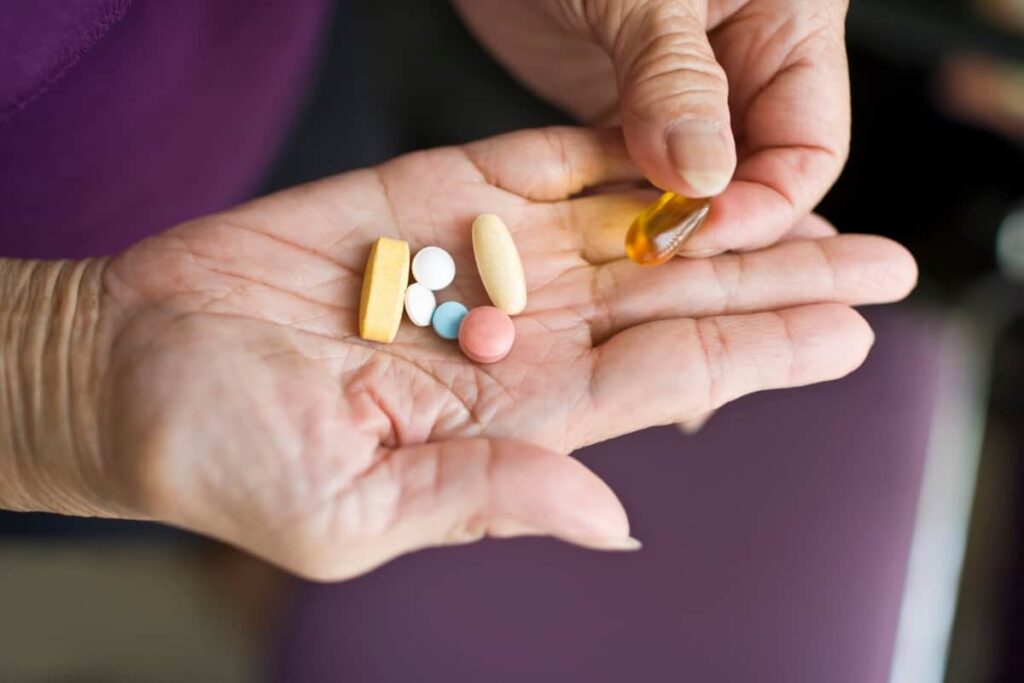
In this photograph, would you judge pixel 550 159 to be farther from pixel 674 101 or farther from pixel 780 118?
pixel 780 118

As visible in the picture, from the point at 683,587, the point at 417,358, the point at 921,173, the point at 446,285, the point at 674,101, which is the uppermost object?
the point at 921,173

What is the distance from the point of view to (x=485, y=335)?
109cm

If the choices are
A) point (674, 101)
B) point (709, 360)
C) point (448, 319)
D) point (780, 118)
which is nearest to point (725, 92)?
point (674, 101)

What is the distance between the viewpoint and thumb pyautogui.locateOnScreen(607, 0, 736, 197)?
3.59 feet

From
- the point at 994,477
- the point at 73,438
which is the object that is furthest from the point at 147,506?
the point at 994,477

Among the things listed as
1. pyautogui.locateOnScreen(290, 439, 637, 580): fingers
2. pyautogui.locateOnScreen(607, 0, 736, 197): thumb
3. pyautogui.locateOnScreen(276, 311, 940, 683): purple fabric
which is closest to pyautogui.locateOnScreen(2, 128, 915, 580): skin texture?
pyautogui.locateOnScreen(290, 439, 637, 580): fingers

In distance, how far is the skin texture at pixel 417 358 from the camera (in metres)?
0.90

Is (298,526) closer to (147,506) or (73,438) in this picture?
(147,506)

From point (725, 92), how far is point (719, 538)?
2.42 ft

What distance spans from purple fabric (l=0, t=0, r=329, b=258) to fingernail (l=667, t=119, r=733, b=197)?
0.61 metres

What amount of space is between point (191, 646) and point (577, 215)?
146 centimetres

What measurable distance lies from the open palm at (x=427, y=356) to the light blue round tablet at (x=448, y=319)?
0.8 inches

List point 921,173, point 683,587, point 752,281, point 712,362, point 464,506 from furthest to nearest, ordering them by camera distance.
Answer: point 921,173, point 683,587, point 752,281, point 712,362, point 464,506

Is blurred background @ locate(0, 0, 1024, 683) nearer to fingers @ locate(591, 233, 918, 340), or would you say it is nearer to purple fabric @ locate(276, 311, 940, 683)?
purple fabric @ locate(276, 311, 940, 683)
